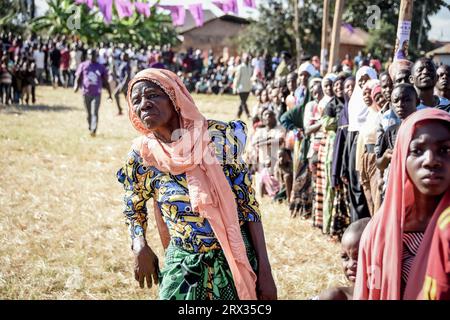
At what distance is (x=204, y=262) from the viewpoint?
2557 millimetres

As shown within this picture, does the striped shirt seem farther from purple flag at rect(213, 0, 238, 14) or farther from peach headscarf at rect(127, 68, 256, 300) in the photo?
purple flag at rect(213, 0, 238, 14)

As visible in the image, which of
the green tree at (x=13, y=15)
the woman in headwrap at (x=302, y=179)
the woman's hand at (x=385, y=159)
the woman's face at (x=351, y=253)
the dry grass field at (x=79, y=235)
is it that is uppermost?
the green tree at (x=13, y=15)

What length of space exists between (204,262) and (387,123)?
7.20 ft

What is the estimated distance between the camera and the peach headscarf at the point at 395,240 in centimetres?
181

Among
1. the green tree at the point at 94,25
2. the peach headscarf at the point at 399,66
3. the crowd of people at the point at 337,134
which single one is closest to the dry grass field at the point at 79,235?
the crowd of people at the point at 337,134

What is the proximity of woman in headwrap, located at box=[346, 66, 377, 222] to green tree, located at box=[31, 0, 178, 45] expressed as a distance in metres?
24.1

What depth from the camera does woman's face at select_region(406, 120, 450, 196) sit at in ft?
6.04

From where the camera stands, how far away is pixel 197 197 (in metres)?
2.46

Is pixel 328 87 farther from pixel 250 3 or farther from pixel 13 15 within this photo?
pixel 13 15

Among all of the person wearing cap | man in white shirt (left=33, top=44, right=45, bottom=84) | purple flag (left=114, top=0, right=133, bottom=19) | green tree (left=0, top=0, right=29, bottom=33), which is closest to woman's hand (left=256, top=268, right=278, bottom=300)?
the person wearing cap

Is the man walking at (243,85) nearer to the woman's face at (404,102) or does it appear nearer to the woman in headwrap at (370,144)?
the woman in headwrap at (370,144)

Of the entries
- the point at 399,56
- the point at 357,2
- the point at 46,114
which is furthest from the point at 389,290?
the point at 357,2
